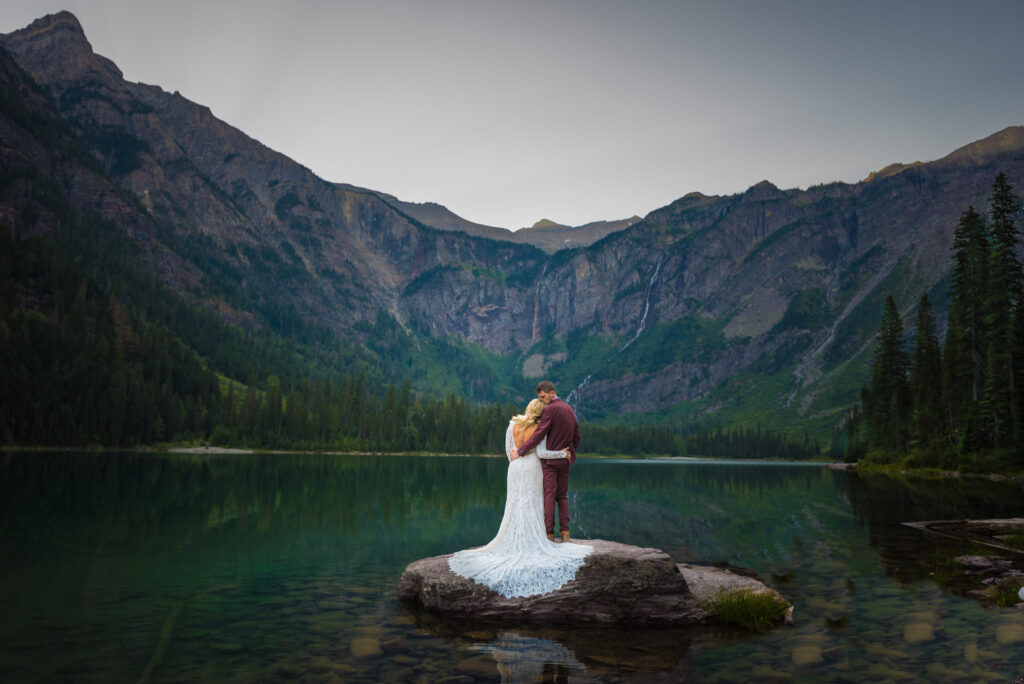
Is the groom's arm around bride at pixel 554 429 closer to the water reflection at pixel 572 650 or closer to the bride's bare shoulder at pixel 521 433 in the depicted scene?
the bride's bare shoulder at pixel 521 433

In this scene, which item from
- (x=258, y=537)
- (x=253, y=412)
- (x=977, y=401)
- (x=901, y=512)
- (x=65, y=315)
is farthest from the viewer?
(x=253, y=412)

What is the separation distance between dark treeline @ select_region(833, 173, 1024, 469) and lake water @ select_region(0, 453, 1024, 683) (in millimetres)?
28347

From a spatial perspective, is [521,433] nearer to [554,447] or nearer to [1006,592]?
[554,447]

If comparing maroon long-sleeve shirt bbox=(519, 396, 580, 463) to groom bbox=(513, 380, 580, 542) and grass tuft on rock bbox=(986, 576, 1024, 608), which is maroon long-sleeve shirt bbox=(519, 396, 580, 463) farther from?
grass tuft on rock bbox=(986, 576, 1024, 608)

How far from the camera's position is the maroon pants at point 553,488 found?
680 inches

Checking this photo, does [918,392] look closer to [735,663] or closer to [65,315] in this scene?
[735,663]

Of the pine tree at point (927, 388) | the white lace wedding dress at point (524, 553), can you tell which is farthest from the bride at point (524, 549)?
the pine tree at point (927, 388)

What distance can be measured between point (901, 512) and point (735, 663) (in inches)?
1322

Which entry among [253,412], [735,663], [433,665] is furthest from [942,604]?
[253,412]

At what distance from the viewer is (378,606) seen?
17.1 meters

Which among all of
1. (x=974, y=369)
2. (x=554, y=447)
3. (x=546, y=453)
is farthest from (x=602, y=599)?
(x=974, y=369)

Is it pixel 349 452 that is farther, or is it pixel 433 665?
pixel 349 452

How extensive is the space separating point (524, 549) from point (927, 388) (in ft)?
286

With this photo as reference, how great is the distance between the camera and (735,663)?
1235 centimetres
